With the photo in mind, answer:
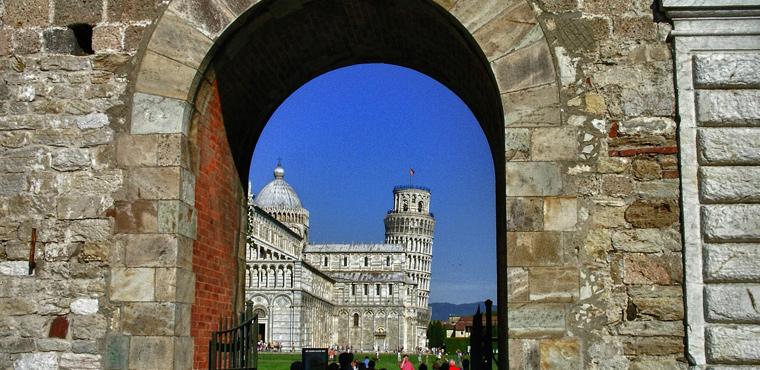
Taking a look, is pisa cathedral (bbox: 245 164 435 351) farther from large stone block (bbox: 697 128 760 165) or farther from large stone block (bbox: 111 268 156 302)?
large stone block (bbox: 697 128 760 165)

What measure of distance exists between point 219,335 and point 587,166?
4.24 metres

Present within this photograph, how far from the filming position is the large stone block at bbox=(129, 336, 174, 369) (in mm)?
8547

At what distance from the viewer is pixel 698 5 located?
8.29 meters

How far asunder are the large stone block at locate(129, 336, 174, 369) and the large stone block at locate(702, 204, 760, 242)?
4968 mm

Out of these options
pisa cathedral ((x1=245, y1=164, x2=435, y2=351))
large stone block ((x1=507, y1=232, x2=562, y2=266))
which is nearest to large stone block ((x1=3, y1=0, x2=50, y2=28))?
large stone block ((x1=507, y1=232, x2=562, y2=266))

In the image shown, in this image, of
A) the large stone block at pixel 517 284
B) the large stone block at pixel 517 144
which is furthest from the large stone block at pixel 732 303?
the large stone block at pixel 517 144

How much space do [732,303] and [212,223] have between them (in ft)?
17.6

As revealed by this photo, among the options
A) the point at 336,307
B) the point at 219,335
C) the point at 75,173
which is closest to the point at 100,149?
the point at 75,173

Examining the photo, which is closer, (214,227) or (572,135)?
(572,135)

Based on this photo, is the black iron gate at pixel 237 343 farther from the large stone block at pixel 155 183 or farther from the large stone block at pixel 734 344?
the large stone block at pixel 734 344

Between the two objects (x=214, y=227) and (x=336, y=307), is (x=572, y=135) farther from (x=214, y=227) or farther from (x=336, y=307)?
(x=336, y=307)

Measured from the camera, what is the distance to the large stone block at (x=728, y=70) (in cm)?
812

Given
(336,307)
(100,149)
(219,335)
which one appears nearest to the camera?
(100,149)

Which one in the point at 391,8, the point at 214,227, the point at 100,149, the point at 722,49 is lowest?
the point at 214,227
